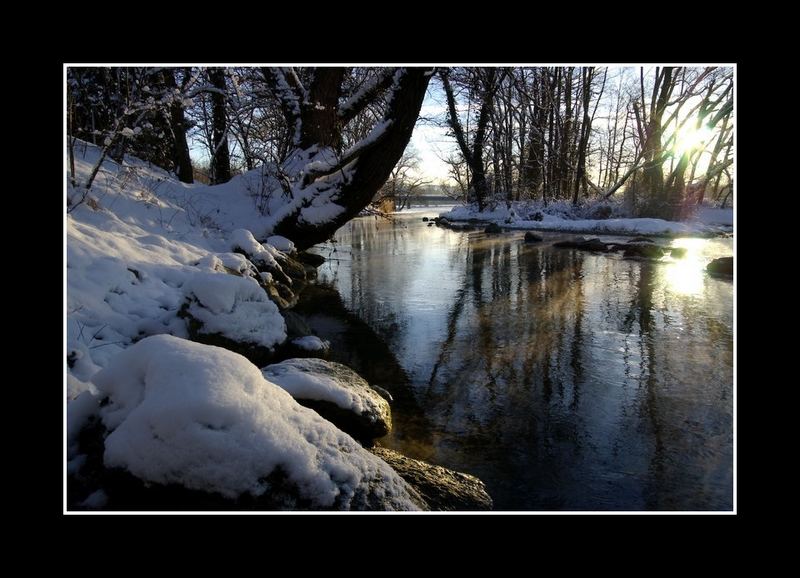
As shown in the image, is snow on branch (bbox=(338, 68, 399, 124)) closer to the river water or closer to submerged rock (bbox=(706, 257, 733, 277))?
the river water

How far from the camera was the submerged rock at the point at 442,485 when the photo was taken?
2.47 meters

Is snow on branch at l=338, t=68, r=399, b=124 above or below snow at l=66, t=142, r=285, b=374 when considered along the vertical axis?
above

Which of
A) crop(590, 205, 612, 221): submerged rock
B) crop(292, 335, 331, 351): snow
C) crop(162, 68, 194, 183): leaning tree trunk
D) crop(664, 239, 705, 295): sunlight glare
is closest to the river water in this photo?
crop(664, 239, 705, 295): sunlight glare

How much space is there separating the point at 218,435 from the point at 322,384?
58.9 inches

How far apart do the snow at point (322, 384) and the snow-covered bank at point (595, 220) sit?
14.9 meters

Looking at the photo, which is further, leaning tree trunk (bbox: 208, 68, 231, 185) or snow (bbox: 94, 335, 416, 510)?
leaning tree trunk (bbox: 208, 68, 231, 185)

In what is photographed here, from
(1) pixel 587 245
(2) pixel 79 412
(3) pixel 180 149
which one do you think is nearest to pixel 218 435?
(2) pixel 79 412

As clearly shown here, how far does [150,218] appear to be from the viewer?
6.86 meters

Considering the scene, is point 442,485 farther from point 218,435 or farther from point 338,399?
point 218,435

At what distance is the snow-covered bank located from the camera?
16.3 meters

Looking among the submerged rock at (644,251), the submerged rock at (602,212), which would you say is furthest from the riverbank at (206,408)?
the submerged rock at (602,212)

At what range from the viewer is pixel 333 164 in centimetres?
757

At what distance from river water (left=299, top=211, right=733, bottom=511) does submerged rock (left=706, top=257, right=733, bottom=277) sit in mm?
258

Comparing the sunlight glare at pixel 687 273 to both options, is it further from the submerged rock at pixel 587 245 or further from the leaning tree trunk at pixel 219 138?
the leaning tree trunk at pixel 219 138
